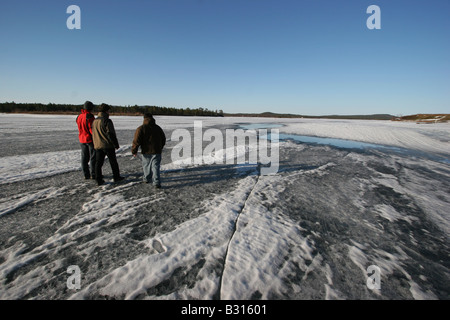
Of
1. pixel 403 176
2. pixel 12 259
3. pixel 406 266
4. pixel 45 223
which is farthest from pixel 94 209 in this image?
pixel 403 176

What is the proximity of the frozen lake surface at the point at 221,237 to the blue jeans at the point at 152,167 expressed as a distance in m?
0.22

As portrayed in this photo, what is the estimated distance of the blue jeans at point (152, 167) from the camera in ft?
14.4

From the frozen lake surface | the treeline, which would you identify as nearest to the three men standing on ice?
the frozen lake surface

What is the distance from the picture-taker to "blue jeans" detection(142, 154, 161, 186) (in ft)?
14.4

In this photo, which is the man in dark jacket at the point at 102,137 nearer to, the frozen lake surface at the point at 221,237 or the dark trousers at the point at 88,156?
the dark trousers at the point at 88,156

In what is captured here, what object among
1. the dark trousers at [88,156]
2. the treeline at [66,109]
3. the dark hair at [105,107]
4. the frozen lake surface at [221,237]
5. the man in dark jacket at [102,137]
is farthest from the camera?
the treeline at [66,109]

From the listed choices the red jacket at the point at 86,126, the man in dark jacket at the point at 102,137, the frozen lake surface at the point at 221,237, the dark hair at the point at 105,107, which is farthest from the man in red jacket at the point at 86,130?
the frozen lake surface at the point at 221,237

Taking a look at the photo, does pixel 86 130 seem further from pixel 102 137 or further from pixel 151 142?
pixel 151 142

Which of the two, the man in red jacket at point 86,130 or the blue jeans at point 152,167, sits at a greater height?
the man in red jacket at point 86,130

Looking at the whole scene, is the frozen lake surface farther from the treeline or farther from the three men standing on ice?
the treeline

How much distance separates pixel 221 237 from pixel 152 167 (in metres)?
2.63

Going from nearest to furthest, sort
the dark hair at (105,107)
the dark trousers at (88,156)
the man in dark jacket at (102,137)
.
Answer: the dark hair at (105,107)
the man in dark jacket at (102,137)
the dark trousers at (88,156)

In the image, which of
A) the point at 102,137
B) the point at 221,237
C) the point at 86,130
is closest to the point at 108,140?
the point at 102,137

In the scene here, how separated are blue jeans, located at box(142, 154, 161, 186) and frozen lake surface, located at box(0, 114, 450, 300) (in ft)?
0.74
